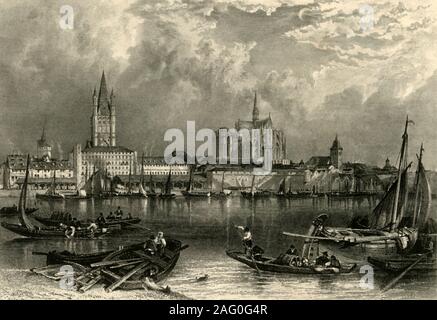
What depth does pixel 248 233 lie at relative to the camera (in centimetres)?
784

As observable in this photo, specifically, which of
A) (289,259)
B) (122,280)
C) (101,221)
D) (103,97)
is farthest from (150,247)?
(103,97)

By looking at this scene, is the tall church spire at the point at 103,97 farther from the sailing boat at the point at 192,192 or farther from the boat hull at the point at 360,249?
the boat hull at the point at 360,249

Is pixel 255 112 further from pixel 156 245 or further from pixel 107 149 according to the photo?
pixel 156 245

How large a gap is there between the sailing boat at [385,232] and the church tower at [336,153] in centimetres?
77

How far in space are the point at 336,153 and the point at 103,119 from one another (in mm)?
3218

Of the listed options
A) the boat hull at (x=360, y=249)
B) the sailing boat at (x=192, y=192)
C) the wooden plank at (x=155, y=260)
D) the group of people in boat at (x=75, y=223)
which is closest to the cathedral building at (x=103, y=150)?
the group of people in boat at (x=75, y=223)

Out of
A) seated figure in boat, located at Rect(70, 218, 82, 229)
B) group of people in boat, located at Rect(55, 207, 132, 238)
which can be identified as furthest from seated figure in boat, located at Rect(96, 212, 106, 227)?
seated figure in boat, located at Rect(70, 218, 82, 229)

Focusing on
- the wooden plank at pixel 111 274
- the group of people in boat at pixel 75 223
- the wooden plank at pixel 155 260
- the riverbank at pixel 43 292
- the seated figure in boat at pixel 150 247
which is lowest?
the riverbank at pixel 43 292

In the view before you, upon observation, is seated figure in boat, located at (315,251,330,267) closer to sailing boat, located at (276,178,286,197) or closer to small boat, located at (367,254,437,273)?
small boat, located at (367,254,437,273)

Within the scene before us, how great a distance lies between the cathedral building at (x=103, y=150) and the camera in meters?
7.91

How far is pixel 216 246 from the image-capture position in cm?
782

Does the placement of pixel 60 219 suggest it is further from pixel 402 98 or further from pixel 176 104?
pixel 402 98

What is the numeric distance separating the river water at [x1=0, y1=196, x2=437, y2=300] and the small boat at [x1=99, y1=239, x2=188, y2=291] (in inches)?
4.8

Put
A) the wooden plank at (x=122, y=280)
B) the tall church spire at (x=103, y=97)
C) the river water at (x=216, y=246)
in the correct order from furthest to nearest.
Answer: the tall church spire at (x=103, y=97)
the river water at (x=216, y=246)
the wooden plank at (x=122, y=280)
